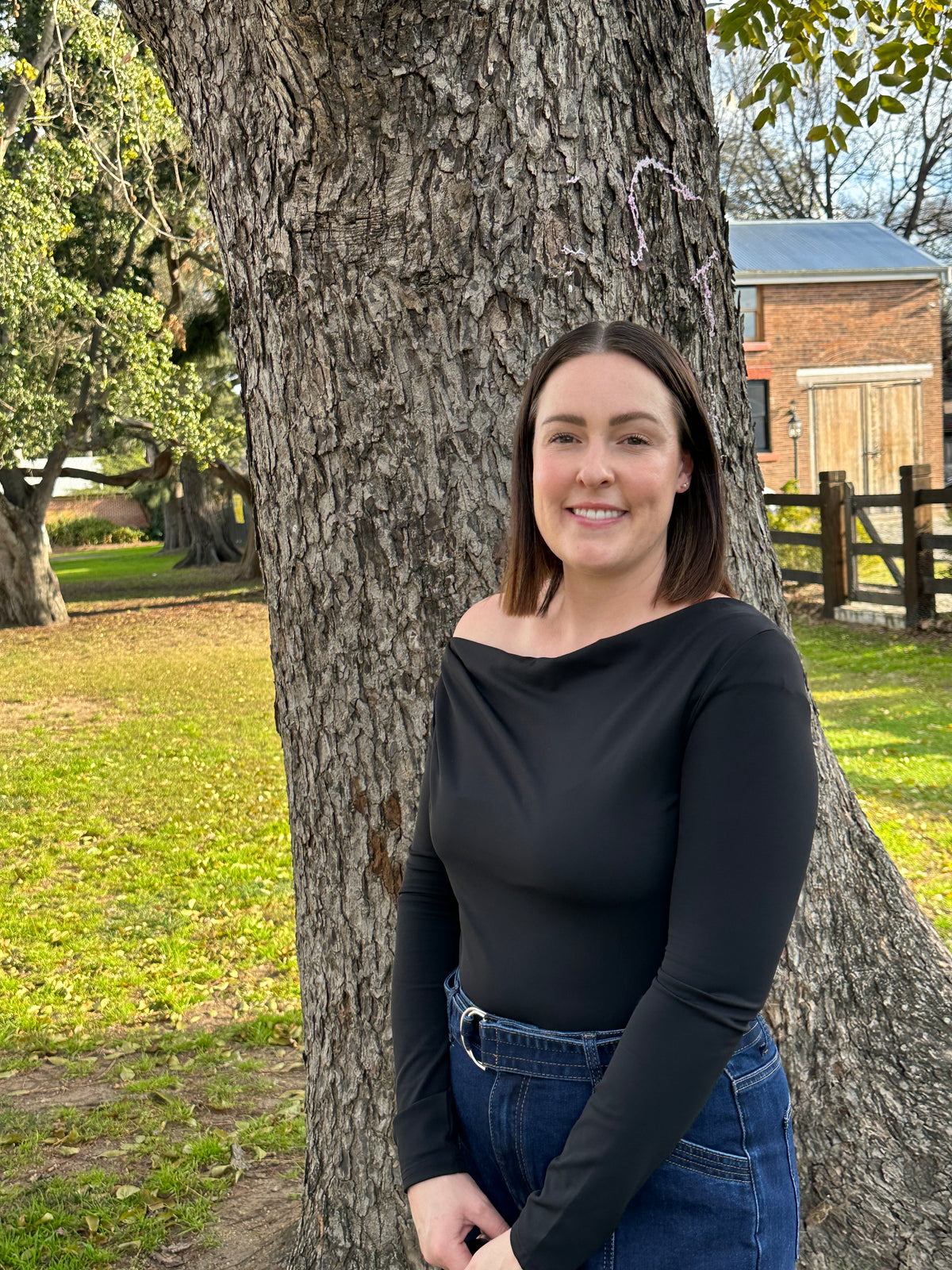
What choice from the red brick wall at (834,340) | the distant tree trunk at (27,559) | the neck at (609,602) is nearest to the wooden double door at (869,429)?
the red brick wall at (834,340)

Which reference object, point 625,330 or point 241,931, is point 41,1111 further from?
A: point 625,330

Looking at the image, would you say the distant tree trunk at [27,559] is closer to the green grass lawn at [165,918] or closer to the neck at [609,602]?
the green grass lawn at [165,918]

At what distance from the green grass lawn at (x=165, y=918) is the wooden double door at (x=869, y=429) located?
1569cm

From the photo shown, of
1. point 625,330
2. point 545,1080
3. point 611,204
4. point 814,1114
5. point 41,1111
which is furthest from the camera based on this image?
point 41,1111

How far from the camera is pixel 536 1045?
1700 mm

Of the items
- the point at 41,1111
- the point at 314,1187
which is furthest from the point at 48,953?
the point at 314,1187

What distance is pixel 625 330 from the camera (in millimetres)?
1812

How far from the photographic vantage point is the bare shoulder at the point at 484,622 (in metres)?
1.99

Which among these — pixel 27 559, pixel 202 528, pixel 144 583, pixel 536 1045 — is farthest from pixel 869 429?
pixel 536 1045

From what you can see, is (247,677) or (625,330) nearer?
(625,330)

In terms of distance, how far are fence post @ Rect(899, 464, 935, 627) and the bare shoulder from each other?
11.7 metres

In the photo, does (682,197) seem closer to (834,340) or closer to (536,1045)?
(536,1045)

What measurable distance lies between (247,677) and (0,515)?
8337 millimetres

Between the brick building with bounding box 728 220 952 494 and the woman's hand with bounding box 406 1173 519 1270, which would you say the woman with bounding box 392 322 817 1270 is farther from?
the brick building with bounding box 728 220 952 494
